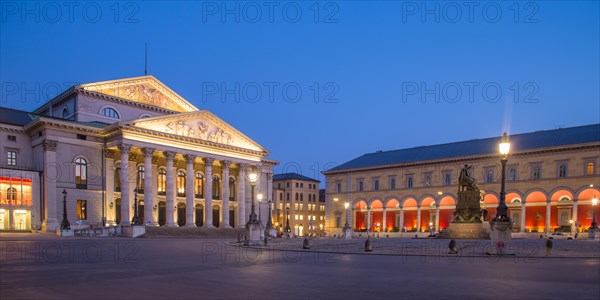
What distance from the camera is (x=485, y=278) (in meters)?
11.5

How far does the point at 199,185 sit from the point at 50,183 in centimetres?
2089

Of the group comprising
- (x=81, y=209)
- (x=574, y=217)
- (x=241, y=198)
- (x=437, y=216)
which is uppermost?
(x=81, y=209)

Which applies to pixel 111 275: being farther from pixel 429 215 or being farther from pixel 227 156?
pixel 429 215

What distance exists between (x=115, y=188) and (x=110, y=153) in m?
4.26

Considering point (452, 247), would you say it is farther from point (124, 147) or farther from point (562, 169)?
point (562, 169)

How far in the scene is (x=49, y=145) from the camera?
4784cm

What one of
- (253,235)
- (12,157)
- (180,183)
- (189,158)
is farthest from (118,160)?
(253,235)

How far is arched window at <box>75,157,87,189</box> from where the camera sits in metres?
50.9

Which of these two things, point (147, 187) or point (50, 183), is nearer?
point (50, 183)

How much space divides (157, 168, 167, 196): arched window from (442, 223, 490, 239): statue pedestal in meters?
40.6

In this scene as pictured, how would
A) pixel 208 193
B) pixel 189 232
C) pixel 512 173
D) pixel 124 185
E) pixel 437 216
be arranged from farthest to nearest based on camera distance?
pixel 437 216 → pixel 512 173 → pixel 208 193 → pixel 189 232 → pixel 124 185

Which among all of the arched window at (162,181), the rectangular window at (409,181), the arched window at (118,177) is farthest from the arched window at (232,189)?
the rectangular window at (409,181)

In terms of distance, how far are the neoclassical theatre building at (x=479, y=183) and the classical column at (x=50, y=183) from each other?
44634mm

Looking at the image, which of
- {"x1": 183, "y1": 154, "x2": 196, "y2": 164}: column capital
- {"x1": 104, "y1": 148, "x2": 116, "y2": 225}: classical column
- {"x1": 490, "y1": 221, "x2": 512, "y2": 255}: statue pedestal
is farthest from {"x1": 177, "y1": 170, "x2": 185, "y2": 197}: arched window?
{"x1": 490, "y1": 221, "x2": 512, "y2": 255}: statue pedestal
